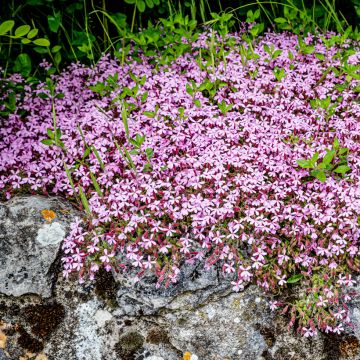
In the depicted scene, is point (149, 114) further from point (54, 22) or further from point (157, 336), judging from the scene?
point (157, 336)

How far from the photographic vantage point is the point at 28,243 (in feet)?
11.4

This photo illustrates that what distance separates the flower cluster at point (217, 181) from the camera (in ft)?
11.1

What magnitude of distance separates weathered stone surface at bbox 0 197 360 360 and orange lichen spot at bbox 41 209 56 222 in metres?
0.22

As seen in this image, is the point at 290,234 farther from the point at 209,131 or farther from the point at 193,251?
the point at 209,131

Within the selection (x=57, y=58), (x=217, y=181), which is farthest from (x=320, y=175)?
(x=57, y=58)

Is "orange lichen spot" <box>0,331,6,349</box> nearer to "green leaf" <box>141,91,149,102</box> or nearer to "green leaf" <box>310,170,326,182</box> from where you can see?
"green leaf" <box>141,91,149,102</box>

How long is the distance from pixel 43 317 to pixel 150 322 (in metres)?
0.78

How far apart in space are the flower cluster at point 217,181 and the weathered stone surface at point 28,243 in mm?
145

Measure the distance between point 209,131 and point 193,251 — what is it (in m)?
1.02

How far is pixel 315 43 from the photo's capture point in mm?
4828

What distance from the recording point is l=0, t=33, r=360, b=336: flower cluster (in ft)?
11.1

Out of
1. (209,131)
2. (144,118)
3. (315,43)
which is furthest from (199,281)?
(315,43)

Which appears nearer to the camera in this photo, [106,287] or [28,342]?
[28,342]

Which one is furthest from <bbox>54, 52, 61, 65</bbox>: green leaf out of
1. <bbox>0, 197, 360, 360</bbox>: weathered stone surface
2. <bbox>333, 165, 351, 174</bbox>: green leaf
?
<bbox>333, 165, 351, 174</bbox>: green leaf
